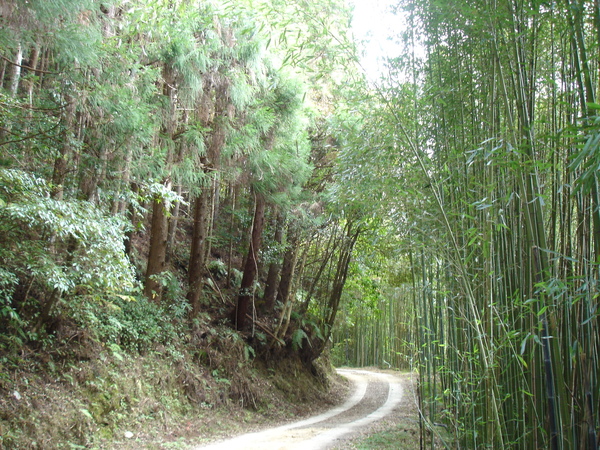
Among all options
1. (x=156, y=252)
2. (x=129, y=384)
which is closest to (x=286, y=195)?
(x=156, y=252)

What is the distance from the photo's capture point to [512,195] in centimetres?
235

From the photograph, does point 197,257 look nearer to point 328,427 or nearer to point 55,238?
point 55,238

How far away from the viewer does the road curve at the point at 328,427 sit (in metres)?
5.30

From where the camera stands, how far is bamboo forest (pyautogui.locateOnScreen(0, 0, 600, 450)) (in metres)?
2.10

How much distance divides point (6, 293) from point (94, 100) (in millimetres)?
2122

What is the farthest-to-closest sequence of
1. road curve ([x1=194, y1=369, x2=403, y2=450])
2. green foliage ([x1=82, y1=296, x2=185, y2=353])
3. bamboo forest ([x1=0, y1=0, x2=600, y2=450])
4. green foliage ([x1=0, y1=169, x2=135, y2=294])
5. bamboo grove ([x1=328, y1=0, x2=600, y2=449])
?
1. green foliage ([x1=82, y1=296, x2=185, y2=353])
2. road curve ([x1=194, y1=369, x2=403, y2=450])
3. green foliage ([x1=0, y1=169, x2=135, y2=294])
4. bamboo forest ([x1=0, y1=0, x2=600, y2=450])
5. bamboo grove ([x1=328, y1=0, x2=600, y2=449])

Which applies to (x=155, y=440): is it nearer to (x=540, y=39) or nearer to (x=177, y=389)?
(x=177, y=389)

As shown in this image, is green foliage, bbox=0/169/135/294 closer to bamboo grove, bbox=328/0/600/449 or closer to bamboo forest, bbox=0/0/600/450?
bamboo forest, bbox=0/0/600/450

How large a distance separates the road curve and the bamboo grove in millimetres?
2353

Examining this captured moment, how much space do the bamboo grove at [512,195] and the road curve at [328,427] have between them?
2353 millimetres

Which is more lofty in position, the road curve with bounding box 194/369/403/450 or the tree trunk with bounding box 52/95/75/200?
the tree trunk with bounding box 52/95/75/200

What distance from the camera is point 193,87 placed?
5.87 m

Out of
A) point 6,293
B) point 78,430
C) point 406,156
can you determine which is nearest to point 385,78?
point 406,156

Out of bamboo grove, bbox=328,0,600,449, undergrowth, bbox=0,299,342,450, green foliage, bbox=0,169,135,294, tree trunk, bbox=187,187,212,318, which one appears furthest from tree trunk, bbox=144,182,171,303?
bamboo grove, bbox=328,0,600,449
